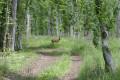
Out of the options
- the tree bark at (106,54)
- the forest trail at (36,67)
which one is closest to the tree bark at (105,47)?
the tree bark at (106,54)

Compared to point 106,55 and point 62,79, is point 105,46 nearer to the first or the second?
point 106,55

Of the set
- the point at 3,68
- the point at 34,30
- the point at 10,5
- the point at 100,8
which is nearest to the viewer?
the point at 100,8

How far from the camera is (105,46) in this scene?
6.44 meters

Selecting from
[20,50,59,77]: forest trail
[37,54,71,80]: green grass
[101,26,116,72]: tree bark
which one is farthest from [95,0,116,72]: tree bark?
[20,50,59,77]: forest trail

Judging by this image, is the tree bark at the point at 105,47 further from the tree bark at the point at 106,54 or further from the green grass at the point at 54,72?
the green grass at the point at 54,72

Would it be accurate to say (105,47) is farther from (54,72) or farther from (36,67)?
(36,67)

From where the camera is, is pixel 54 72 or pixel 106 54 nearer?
pixel 106 54

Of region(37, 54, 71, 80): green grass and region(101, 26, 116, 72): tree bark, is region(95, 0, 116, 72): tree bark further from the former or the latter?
region(37, 54, 71, 80): green grass

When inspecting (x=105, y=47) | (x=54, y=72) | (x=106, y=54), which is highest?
(x=105, y=47)

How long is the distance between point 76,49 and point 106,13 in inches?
316

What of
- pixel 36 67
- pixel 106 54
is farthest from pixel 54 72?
pixel 106 54

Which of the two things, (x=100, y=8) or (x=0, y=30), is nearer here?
(x=100, y=8)

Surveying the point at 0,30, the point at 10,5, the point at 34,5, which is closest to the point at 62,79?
the point at 10,5

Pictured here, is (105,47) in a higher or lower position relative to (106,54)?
higher
